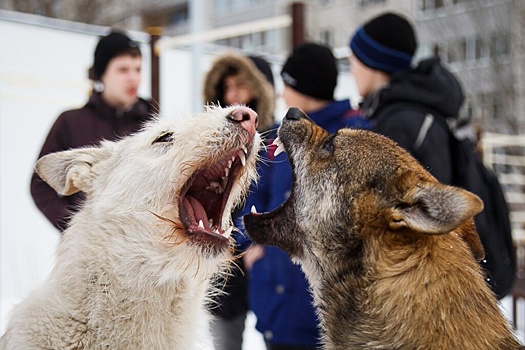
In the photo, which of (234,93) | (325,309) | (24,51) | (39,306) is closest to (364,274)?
(325,309)

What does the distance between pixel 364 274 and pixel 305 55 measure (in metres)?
2.09

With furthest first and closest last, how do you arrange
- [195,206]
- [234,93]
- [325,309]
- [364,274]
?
[234,93] < [195,206] < [325,309] < [364,274]

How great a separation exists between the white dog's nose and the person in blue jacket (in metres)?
0.61

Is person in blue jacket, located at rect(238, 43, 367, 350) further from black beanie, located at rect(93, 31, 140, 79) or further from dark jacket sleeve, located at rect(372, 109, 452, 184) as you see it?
black beanie, located at rect(93, 31, 140, 79)

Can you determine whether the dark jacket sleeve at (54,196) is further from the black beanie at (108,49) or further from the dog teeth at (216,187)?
the dog teeth at (216,187)

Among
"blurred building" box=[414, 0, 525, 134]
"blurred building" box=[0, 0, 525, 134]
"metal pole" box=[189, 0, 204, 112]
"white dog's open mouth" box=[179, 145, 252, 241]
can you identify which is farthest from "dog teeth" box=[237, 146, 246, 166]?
"blurred building" box=[414, 0, 525, 134]

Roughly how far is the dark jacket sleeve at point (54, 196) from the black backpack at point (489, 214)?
2.12m

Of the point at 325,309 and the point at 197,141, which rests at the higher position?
the point at 197,141

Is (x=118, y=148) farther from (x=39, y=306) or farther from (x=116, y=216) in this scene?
(x=39, y=306)

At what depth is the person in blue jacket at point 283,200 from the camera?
3783 mm

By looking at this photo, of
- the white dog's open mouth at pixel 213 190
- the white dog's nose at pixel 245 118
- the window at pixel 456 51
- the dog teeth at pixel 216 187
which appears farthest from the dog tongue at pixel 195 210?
the window at pixel 456 51

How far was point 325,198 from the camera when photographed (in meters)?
2.88

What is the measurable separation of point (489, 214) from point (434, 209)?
5.71 feet

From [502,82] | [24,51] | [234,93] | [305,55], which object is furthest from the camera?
[502,82]
